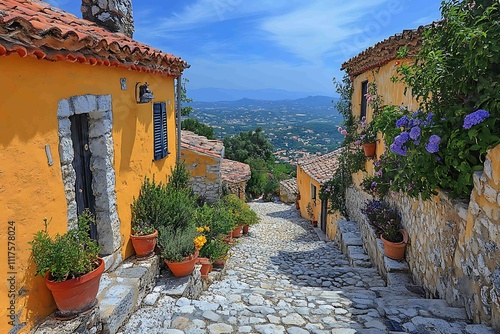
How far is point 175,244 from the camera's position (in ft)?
17.1

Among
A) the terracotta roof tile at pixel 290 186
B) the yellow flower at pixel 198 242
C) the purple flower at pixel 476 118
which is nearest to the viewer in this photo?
the purple flower at pixel 476 118

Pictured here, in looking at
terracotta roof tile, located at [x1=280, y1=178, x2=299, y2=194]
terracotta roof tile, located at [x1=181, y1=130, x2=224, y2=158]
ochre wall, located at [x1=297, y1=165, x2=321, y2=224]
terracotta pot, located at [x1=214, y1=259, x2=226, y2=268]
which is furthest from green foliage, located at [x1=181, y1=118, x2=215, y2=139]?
terracotta pot, located at [x1=214, y1=259, x2=226, y2=268]

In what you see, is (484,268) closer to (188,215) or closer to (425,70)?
(425,70)

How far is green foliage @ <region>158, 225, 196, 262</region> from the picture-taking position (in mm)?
5184

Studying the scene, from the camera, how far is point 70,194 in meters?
3.93

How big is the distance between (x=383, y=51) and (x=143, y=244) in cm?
628

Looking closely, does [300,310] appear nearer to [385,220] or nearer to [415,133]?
[415,133]

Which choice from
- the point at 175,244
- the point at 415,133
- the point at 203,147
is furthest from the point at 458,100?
the point at 203,147

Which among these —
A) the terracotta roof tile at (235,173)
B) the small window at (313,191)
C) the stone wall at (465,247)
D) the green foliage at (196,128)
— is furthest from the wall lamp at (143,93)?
the green foliage at (196,128)

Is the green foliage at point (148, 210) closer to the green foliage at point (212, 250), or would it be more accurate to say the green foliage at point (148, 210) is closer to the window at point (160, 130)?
the window at point (160, 130)

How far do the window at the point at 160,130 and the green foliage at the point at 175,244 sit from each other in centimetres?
166

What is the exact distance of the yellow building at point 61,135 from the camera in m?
3.00

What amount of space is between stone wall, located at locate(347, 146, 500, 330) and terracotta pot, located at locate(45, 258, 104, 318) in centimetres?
376

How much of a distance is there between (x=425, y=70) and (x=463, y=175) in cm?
135
